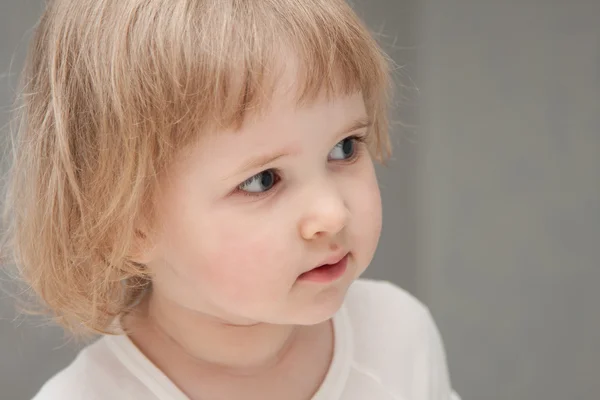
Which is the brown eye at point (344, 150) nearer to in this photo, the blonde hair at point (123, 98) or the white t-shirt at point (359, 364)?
the blonde hair at point (123, 98)

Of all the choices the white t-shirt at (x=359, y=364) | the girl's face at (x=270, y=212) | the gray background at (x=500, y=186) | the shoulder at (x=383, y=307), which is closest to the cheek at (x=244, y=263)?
the girl's face at (x=270, y=212)

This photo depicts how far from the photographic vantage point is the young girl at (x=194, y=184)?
0.69 meters

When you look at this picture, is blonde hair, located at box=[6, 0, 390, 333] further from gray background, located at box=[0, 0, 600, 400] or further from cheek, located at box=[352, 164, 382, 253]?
gray background, located at box=[0, 0, 600, 400]

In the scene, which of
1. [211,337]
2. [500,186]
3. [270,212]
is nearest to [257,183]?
[270,212]

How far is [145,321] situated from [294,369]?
0.50ft

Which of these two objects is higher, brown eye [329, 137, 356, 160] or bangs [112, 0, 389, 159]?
bangs [112, 0, 389, 159]

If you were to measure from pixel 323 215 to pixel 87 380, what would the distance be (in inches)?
11.1

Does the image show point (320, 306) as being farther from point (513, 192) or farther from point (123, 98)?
point (513, 192)

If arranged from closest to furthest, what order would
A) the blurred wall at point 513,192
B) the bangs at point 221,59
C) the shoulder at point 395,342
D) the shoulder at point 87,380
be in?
1. the bangs at point 221,59
2. the shoulder at point 87,380
3. the shoulder at point 395,342
4. the blurred wall at point 513,192

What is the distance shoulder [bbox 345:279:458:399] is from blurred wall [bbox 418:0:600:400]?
1.51 ft

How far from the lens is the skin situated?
2.30 ft

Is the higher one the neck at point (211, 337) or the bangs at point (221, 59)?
the bangs at point (221, 59)

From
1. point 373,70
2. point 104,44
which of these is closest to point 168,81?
point 104,44

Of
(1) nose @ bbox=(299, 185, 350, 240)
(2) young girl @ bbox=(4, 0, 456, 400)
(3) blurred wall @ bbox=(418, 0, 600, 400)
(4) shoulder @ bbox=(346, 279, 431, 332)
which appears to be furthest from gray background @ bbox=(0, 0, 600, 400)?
(1) nose @ bbox=(299, 185, 350, 240)
